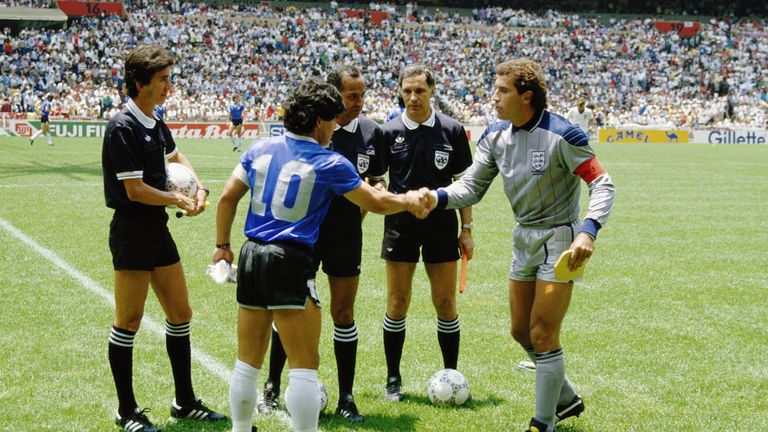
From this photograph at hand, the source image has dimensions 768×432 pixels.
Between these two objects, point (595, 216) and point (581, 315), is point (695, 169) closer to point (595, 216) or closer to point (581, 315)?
point (581, 315)

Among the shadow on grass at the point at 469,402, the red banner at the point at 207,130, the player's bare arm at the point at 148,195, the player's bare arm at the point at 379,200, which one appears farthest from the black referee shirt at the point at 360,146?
the red banner at the point at 207,130

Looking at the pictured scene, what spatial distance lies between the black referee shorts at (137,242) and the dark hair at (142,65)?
2.48 ft

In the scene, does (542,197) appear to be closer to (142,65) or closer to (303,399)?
(303,399)

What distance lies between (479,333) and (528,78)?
10.9 ft

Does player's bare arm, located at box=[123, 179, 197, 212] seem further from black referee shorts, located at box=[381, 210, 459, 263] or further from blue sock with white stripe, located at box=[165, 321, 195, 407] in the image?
black referee shorts, located at box=[381, 210, 459, 263]

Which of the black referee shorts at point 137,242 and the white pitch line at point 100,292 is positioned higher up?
the black referee shorts at point 137,242

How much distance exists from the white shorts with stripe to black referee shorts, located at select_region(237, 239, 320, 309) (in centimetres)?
144

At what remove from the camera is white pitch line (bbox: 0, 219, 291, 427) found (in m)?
6.38

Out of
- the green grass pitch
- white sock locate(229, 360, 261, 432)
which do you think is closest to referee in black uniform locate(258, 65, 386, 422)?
the green grass pitch

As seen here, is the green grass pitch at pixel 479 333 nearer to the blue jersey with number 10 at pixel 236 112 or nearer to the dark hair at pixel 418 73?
the dark hair at pixel 418 73

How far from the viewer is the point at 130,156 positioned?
16.0 ft

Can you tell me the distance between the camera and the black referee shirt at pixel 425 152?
236 inches

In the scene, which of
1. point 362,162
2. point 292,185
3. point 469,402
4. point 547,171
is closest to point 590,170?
point 547,171

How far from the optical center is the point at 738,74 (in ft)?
185
